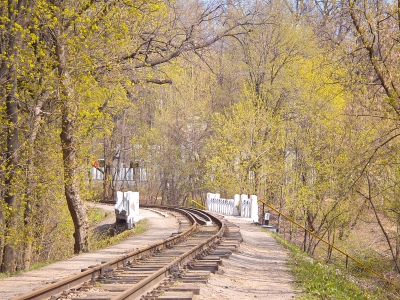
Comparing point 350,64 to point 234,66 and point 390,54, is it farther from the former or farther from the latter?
point 234,66

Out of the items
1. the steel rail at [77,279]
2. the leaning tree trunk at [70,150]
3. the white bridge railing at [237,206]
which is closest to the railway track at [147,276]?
the steel rail at [77,279]

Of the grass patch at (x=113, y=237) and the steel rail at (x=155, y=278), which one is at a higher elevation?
the steel rail at (x=155, y=278)

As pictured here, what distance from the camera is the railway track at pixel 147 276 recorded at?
28.7ft

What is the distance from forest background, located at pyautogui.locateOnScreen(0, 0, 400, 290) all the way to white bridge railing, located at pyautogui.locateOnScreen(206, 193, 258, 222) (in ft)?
5.44

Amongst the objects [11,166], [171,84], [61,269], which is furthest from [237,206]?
[61,269]

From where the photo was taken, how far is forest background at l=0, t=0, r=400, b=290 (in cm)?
1642

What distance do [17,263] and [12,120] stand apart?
5.26 meters

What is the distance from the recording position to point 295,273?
42.7 feet

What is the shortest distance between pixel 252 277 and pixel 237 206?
23.1m

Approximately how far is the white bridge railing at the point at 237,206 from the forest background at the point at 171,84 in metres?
1.66

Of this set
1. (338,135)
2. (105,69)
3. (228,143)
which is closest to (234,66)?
(228,143)

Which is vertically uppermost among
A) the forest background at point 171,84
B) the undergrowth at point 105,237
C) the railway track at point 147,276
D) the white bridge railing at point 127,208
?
the forest background at point 171,84

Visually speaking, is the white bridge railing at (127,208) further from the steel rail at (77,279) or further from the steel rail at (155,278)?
the steel rail at (77,279)

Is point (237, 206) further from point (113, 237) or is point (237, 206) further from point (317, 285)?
point (317, 285)
